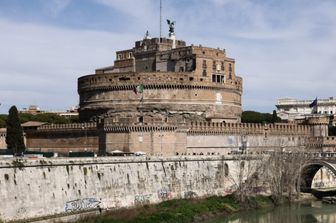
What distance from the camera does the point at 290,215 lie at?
110ft

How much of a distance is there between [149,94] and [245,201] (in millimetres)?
15232

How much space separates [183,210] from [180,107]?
716 inches

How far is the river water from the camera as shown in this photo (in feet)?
105

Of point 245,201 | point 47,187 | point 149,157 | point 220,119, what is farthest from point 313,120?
point 47,187

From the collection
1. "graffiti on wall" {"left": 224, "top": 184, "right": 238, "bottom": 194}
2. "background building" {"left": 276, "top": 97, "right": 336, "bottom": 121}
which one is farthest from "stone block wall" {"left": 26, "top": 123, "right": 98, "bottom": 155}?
"background building" {"left": 276, "top": 97, "right": 336, "bottom": 121}

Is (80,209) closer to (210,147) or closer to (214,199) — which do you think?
(214,199)

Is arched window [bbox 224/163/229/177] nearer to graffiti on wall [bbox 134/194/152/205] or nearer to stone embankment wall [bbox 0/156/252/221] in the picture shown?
stone embankment wall [bbox 0/156/252/221]

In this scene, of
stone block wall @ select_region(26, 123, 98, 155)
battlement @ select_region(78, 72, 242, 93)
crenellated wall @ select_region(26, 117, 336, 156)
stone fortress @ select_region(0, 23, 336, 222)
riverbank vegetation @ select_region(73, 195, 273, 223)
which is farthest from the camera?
battlement @ select_region(78, 72, 242, 93)

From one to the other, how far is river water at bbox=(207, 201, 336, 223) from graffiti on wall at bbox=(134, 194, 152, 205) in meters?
3.16

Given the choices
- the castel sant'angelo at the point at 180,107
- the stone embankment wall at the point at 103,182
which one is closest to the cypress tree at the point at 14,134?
the castel sant'angelo at the point at 180,107

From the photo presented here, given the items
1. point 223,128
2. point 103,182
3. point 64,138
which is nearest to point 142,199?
point 103,182

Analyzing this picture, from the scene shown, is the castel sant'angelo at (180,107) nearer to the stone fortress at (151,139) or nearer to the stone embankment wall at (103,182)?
the stone fortress at (151,139)

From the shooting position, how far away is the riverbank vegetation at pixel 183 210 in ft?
91.3

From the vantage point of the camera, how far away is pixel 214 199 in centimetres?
3459
